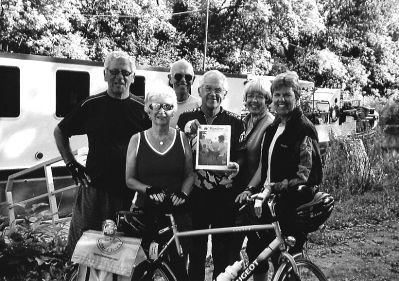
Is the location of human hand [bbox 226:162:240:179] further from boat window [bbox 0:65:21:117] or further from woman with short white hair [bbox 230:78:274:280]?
boat window [bbox 0:65:21:117]

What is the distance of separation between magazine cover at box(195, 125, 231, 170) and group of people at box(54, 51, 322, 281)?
71 millimetres

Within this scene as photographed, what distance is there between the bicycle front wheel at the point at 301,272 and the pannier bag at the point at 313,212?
0.22 metres

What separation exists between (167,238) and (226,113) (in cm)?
91

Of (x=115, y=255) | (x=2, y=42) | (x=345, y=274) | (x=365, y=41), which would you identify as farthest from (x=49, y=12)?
(x=365, y=41)

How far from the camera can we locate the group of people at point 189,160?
3.25 m

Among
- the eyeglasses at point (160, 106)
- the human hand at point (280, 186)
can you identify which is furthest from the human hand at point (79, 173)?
the human hand at point (280, 186)

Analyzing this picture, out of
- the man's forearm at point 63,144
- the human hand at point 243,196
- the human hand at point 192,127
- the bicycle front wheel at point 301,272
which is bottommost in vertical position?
the bicycle front wheel at point 301,272

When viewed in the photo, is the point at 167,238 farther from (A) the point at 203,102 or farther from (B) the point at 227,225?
(A) the point at 203,102

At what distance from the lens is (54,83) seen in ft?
27.2

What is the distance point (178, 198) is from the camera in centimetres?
319

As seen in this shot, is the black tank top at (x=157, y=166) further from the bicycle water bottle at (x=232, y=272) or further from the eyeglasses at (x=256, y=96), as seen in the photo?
the eyeglasses at (x=256, y=96)

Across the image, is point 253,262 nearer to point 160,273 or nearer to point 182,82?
point 160,273

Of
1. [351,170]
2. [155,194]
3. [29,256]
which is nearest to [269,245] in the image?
[155,194]

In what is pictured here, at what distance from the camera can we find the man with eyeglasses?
11.3 ft
